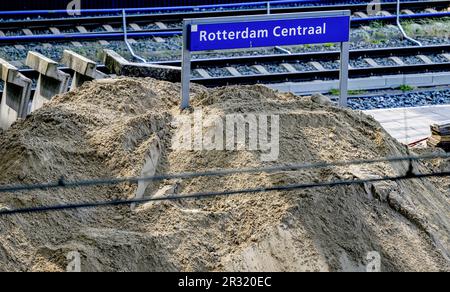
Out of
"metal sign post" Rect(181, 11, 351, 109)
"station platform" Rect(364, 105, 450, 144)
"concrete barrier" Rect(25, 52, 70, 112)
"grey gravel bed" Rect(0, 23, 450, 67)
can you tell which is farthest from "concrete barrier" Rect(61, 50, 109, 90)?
"station platform" Rect(364, 105, 450, 144)

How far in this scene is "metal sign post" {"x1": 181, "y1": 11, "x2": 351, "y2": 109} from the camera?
1377cm

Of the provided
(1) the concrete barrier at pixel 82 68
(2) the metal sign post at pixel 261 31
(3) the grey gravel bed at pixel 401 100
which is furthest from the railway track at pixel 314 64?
(2) the metal sign post at pixel 261 31

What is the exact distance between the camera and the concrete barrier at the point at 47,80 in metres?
17.6

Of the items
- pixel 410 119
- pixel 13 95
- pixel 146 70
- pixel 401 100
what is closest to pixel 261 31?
pixel 146 70

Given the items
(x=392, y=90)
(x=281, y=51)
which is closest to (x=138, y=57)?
(x=281, y=51)

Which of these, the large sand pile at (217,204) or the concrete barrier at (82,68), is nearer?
the large sand pile at (217,204)

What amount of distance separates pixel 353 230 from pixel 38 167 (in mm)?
3164

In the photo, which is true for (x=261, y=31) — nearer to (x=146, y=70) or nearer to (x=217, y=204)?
(x=146, y=70)

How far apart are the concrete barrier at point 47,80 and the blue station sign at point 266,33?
13.6 feet

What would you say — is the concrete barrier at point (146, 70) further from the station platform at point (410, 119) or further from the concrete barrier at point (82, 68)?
the station platform at point (410, 119)

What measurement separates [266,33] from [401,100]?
7.25 m

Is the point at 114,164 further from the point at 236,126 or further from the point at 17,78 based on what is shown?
the point at 17,78

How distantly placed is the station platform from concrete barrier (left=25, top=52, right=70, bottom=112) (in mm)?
5124

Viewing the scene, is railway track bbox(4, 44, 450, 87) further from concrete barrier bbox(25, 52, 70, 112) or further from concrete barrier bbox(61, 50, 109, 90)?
concrete barrier bbox(61, 50, 109, 90)
